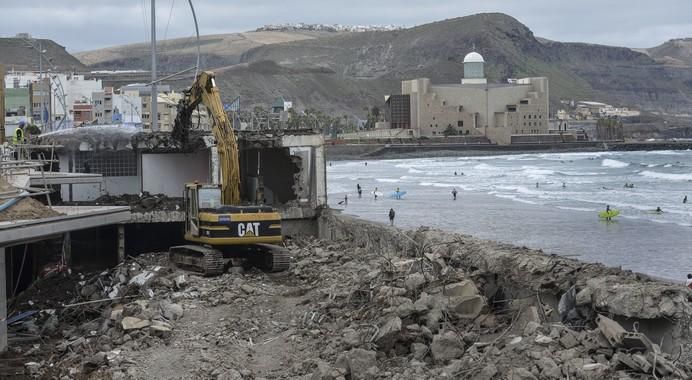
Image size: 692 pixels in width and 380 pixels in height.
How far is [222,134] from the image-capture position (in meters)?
24.0

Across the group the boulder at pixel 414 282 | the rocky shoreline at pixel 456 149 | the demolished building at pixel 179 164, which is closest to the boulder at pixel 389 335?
the boulder at pixel 414 282

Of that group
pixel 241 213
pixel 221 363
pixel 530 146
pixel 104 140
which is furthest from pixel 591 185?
pixel 530 146

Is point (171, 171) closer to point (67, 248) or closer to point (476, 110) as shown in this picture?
point (67, 248)

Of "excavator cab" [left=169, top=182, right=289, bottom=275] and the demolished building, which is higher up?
the demolished building

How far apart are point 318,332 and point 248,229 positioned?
6201 mm

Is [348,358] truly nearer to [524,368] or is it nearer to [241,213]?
[524,368]

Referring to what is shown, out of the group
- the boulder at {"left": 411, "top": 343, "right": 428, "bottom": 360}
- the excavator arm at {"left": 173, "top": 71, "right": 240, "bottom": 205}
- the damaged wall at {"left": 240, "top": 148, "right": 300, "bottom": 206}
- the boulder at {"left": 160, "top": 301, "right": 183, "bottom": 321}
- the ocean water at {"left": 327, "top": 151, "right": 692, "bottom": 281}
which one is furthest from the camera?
the ocean water at {"left": 327, "top": 151, "right": 692, "bottom": 281}

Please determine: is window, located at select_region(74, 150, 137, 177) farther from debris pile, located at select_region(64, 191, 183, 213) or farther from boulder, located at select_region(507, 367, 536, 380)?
boulder, located at select_region(507, 367, 536, 380)

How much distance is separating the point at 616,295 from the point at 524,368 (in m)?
1.66

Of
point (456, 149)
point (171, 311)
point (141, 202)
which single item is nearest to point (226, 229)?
point (171, 311)

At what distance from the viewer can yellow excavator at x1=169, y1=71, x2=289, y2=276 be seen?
20.7 metres

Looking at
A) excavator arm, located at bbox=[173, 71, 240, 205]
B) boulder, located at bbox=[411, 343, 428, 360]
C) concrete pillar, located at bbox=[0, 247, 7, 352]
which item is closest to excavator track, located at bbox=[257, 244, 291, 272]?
excavator arm, located at bbox=[173, 71, 240, 205]

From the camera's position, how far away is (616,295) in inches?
457

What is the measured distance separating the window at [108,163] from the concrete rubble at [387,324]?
1153 centimetres
